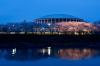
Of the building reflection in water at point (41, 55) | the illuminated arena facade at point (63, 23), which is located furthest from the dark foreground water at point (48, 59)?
the illuminated arena facade at point (63, 23)

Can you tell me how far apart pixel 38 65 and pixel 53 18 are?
8544 centimetres

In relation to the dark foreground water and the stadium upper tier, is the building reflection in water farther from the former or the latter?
the stadium upper tier

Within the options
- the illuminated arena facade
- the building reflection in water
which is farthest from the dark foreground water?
the illuminated arena facade

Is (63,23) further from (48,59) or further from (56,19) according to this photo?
(48,59)

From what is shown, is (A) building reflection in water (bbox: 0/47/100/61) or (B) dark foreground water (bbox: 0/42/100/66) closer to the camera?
(B) dark foreground water (bbox: 0/42/100/66)

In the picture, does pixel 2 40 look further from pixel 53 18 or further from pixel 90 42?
pixel 53 18

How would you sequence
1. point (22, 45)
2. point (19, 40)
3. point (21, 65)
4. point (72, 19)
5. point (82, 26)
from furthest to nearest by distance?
point (72, 19) → point (82, 26) → point (19, 40) → point (22, 45) → point (21, 65)

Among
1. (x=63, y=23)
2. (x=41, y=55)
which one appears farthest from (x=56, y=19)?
(x=41, y=55)

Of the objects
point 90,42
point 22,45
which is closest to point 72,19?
point 90,42

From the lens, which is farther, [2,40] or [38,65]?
[2,40]

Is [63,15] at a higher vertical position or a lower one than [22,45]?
higher

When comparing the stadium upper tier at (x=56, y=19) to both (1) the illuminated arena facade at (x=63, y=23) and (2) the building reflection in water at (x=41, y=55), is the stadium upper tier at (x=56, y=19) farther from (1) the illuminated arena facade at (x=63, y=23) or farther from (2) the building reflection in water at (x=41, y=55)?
(2) the building reflection in water at (x=41, y=55)

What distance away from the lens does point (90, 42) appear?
44312 millimetres

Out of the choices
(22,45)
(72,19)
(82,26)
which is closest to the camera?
(22,45)
